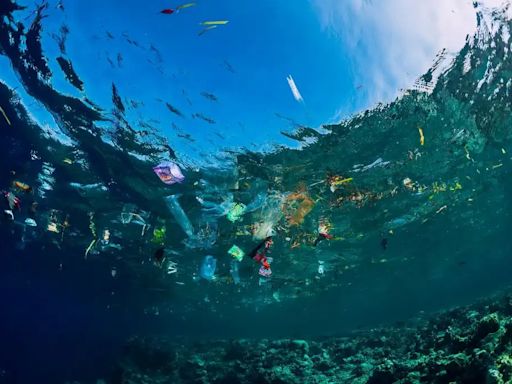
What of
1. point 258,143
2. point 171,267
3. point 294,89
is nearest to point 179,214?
point 258,143

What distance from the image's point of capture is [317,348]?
18094 mm

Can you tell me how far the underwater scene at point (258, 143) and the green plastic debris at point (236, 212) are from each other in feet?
0.38

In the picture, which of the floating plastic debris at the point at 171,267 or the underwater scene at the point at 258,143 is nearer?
the underwater scene at the point at 258,143

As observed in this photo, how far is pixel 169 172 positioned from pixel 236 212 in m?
4.90

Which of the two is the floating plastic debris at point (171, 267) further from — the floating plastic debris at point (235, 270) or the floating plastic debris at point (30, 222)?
the floating plastic debris at point (30, 222)

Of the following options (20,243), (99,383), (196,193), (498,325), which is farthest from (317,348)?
(20,243)

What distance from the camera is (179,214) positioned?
19.0m

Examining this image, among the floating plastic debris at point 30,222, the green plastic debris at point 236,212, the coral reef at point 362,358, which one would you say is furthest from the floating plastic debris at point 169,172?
the floating plastic debris at point 30,222

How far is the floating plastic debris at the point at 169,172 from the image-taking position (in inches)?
580

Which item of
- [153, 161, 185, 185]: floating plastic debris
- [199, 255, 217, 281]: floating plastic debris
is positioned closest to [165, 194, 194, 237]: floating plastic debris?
[153, 161, 185, 185]: floating plastic debris

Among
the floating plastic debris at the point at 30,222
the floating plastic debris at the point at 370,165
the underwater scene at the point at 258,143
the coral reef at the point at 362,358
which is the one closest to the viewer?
the coral reef at the point at 362,358

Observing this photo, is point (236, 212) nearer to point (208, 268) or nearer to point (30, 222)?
A: point (208, 268)

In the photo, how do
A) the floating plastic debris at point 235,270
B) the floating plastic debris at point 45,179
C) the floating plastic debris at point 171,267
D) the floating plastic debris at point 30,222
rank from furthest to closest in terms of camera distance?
the floating plastic debris at point 235,270 → the floating plastic debris at point 171,267 → the floating plastic debris at point 30,222 → the floating plastic debris at point 45,179

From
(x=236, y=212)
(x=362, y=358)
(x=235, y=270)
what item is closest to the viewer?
(x=362, y=358)
